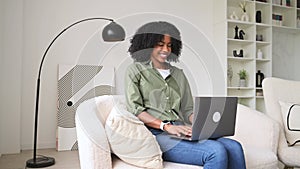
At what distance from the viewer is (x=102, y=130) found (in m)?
1.28

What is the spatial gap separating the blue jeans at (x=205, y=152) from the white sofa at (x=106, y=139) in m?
0.04

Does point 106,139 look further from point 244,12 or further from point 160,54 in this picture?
point 244,12

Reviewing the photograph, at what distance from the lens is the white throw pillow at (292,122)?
1857 mm

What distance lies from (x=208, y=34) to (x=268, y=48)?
33.1 inches

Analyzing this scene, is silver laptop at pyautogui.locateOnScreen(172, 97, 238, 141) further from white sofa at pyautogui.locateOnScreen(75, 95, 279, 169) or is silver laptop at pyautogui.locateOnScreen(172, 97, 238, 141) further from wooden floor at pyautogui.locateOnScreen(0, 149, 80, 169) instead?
wooden floor at pyautogui.locateOnScreen(0, 149, 80, 169)

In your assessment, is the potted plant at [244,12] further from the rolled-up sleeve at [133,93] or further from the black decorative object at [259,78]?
the rolled-up sleeve at [133,93]

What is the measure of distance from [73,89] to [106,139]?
72.4 inches

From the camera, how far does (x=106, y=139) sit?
1.26m

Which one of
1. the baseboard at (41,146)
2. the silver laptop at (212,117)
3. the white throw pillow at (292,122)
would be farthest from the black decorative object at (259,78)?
the baseboard at (41,146)

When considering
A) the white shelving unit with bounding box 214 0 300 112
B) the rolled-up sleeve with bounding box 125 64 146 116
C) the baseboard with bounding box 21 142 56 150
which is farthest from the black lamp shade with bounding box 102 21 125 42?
the white shelving unit with bounding box 214 0 300 112

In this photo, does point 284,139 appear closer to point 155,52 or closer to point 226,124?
point 226,124

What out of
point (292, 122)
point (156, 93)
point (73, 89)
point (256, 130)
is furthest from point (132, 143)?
point (73, 89)

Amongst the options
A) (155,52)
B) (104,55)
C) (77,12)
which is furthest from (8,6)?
(155,52)

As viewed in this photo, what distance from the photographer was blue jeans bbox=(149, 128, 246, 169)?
125 centimetres
